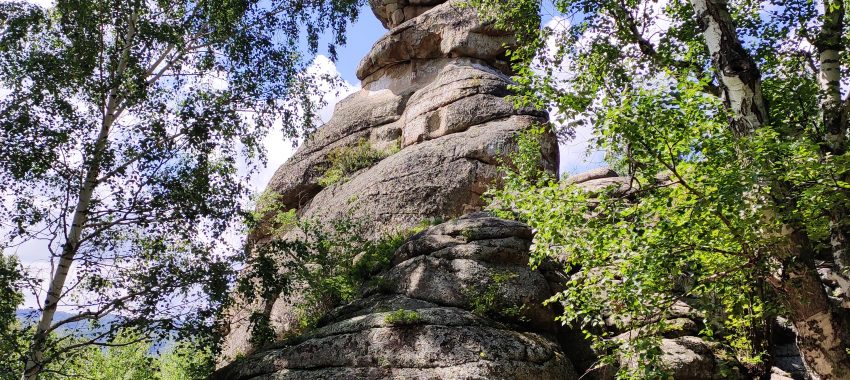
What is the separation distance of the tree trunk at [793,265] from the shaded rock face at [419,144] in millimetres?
5821

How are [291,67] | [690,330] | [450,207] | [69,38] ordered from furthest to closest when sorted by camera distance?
1. [450,207]
2. [291,67]
3. [69,38]
4. [690,330]

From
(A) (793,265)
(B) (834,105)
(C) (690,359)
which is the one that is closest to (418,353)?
(C) (690,359)

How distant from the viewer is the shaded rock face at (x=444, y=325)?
1078cm

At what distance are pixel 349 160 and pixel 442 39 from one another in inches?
330

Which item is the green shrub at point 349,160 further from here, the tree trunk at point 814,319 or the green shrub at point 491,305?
the tree trunk at point 814,319

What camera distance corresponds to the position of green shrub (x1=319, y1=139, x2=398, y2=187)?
24186 mm

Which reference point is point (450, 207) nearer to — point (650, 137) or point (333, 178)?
point (333, 178)

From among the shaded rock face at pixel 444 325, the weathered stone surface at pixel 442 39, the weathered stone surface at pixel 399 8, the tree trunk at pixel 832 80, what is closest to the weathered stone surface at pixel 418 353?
the shaded rock face at pixel 444 325

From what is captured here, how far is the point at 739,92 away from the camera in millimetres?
8398

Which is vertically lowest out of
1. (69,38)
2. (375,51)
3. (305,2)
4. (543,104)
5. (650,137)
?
(650,137)

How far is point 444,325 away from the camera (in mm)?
11477

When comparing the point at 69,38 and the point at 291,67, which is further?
the point at 291,67

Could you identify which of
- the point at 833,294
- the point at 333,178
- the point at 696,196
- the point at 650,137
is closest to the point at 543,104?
the point at 650,137

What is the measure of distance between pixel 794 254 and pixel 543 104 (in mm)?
5052
